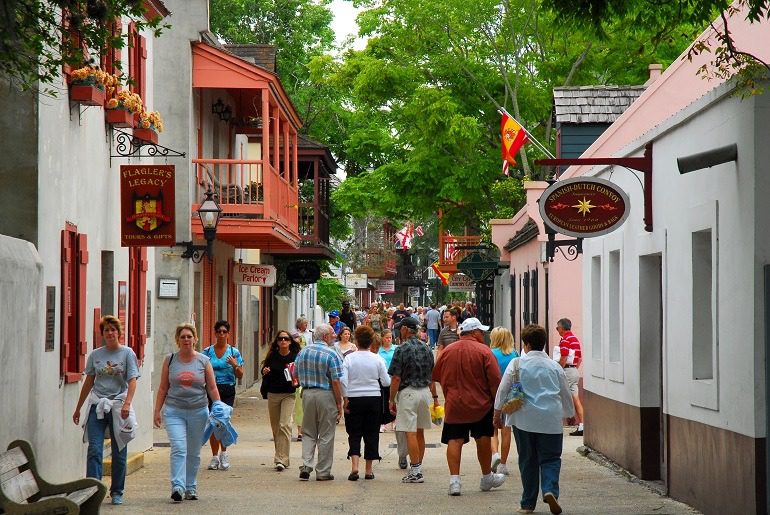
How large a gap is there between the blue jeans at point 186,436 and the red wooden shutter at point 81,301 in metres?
1.17

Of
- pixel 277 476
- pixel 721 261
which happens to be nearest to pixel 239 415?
pixel 277 476

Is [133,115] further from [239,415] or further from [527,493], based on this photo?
[239,415]

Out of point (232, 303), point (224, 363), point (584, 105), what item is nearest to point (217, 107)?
point (232, 303)

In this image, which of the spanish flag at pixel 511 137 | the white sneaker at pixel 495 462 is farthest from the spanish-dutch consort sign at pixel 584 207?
the spanish flag at pixel 511 137

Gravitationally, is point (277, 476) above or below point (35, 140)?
below

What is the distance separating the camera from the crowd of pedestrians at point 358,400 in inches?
509

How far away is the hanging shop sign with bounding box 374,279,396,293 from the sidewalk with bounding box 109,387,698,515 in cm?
8266

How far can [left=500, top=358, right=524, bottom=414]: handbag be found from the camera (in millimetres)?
12867

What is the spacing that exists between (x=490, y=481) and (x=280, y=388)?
11.8 feet

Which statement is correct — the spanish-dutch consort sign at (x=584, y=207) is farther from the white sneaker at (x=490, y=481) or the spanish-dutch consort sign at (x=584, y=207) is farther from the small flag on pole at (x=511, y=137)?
the small flag on pole at (x=511, y=137)

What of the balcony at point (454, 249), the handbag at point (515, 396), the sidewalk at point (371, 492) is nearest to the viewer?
the handbag at point (515, 396)

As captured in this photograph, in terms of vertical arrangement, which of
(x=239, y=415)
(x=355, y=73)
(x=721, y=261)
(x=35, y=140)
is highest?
(x=355, y=73)

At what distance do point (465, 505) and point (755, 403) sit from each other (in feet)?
12.1

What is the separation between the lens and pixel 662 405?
47.9 feet
